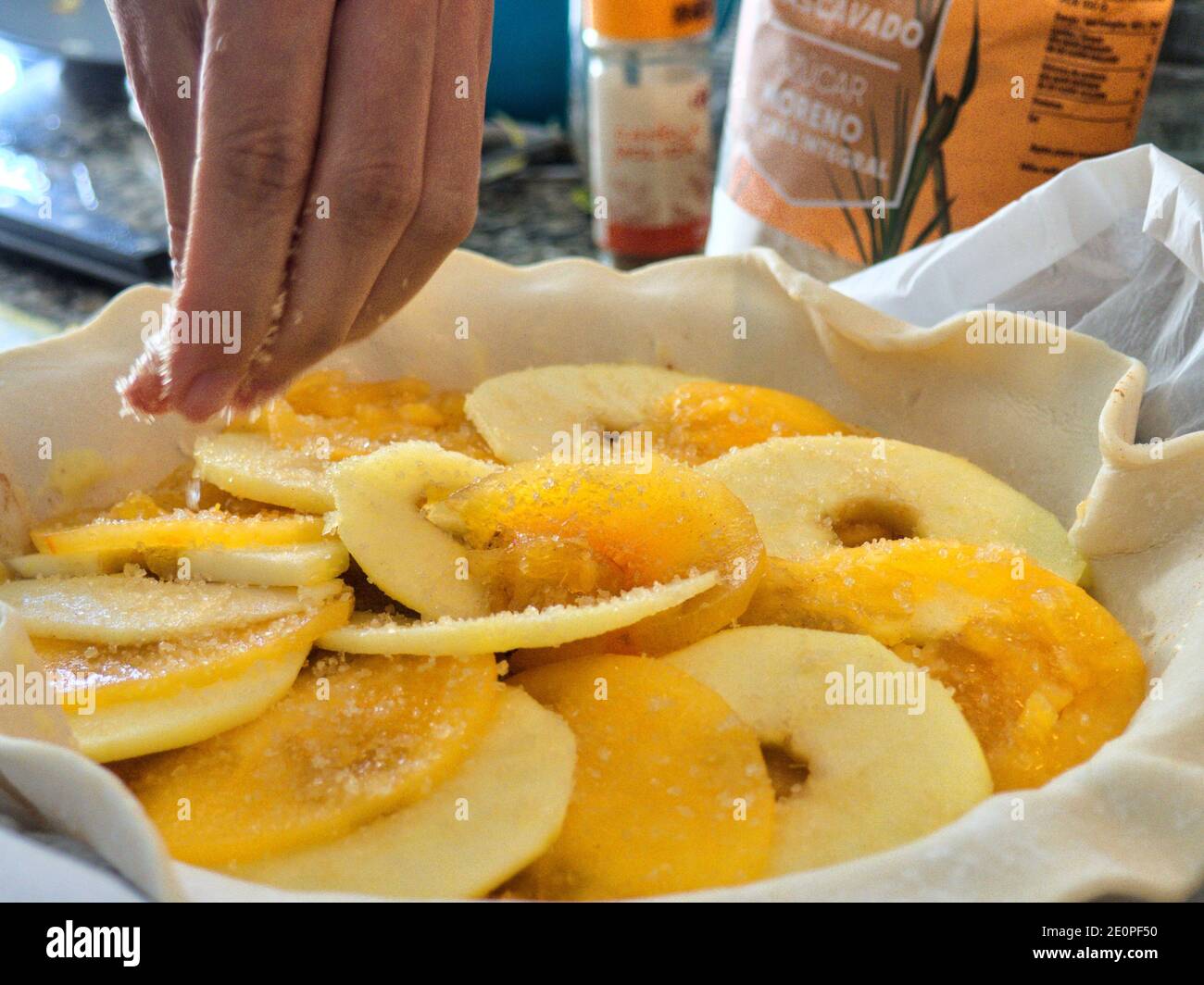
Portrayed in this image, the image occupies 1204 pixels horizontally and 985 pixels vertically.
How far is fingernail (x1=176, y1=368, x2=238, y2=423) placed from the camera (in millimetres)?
953

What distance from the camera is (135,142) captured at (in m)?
2.71

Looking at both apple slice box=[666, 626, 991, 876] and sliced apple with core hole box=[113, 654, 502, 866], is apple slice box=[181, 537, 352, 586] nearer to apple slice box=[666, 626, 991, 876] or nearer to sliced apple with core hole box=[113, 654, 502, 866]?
sliced apple with core hole box=[113, 654, 502, 866]

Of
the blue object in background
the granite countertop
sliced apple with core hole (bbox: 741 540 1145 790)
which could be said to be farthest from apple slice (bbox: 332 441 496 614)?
the blue object in background

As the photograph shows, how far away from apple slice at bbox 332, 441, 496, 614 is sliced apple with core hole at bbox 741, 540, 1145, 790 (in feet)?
0.86

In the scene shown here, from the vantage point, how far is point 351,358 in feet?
4.86

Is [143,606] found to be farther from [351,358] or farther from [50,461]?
[351,358]

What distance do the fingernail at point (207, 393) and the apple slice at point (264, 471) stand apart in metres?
0.15

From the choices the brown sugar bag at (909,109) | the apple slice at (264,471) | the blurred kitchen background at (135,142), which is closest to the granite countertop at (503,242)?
the blurred kitchen background at (135,142)

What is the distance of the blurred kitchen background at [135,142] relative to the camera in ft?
6.27

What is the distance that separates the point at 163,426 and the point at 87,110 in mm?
1933

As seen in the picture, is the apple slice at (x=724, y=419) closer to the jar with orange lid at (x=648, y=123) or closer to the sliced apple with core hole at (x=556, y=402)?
the sliced apple with core hole at (x=556, y=402)

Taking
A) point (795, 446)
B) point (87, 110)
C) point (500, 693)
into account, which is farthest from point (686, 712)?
point (87, 110)

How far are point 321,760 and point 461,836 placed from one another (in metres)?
0.13

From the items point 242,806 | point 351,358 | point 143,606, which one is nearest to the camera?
point 242,806
